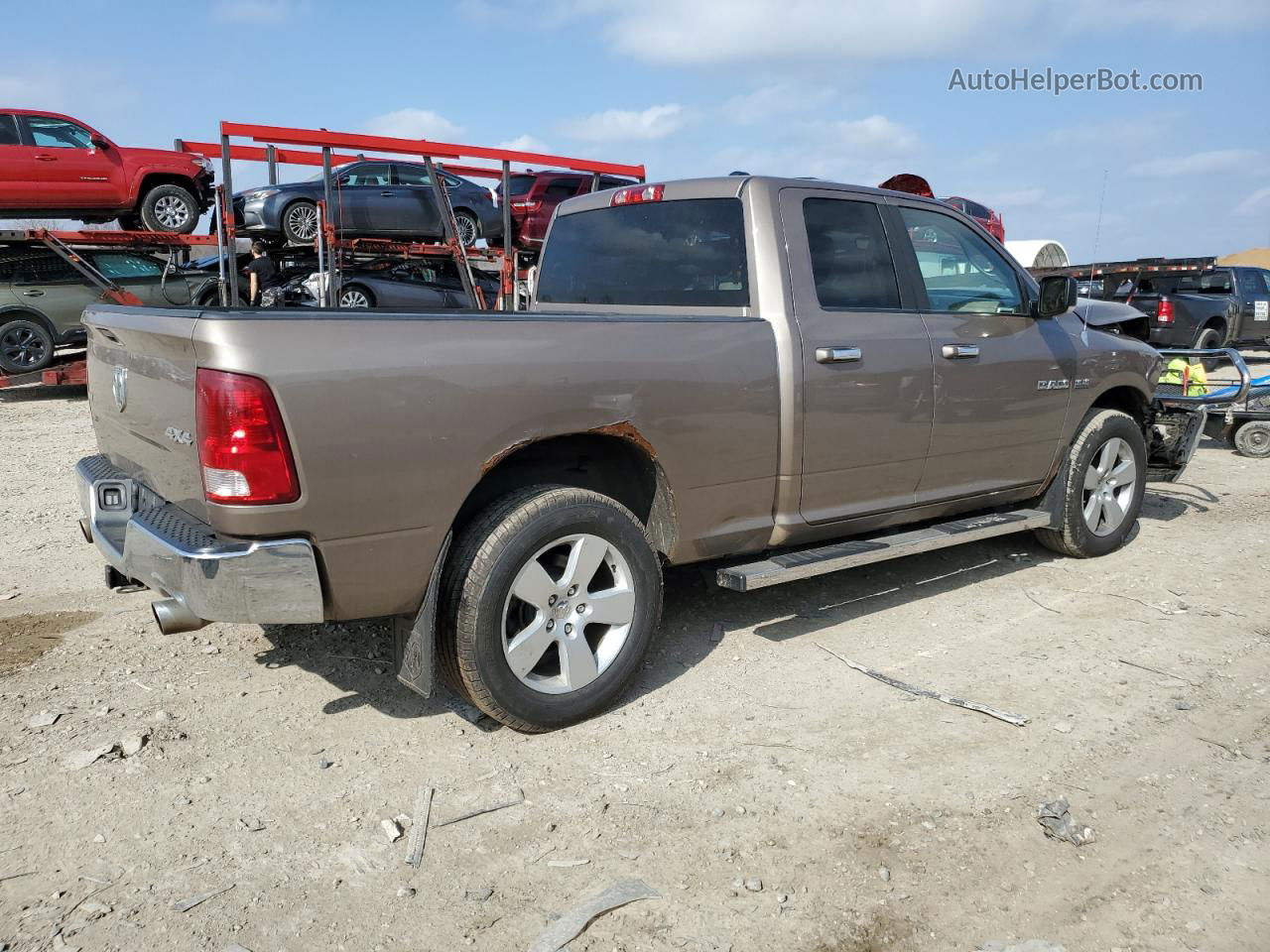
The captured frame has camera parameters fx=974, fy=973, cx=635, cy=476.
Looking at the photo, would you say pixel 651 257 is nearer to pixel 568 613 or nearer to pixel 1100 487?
pixel 568 613

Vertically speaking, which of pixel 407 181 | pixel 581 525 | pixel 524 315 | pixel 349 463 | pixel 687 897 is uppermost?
pixel 407 181

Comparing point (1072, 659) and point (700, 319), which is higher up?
point (700, 319)

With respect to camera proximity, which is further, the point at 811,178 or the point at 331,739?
the point at 811,178

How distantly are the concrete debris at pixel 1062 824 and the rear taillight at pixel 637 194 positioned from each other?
285cm

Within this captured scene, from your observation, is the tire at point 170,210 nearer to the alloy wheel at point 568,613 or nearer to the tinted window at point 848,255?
the tinted window at point 848,255

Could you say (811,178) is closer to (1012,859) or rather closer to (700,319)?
(700,319)

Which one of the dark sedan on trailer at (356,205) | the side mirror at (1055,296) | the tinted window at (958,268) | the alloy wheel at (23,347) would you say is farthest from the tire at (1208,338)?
the alloy wheel at (23,347)

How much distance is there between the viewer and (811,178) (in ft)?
13.7

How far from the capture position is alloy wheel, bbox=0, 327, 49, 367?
11.7m

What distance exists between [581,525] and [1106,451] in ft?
11.4

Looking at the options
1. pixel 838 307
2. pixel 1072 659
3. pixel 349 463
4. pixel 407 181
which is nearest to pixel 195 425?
pixel 349 463

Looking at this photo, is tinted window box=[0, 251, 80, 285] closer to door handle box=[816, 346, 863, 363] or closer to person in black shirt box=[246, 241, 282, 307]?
person in black shirt box=[246, 241, 282, 307]

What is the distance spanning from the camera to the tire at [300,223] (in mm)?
13719

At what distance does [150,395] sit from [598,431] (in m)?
1.44
